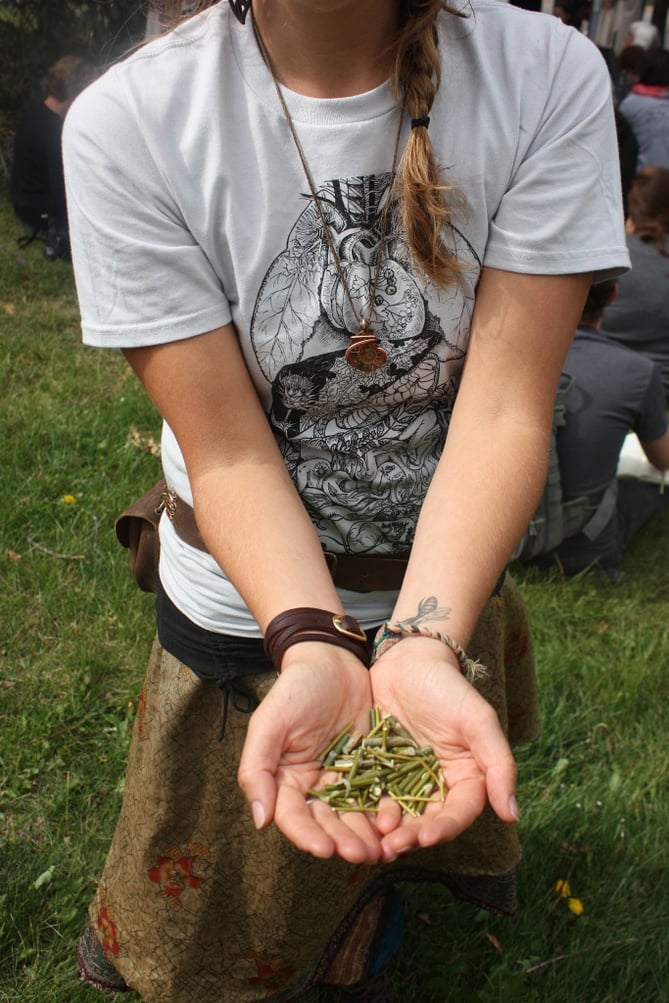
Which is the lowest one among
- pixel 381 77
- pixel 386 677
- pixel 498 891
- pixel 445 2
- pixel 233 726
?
pixel 498 891

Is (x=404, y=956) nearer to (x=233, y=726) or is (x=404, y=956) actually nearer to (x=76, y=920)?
(x=76, y=920)

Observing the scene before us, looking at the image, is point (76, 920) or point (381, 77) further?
point (76, 920)

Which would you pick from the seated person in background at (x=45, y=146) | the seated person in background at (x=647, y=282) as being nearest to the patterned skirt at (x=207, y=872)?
the seated person in background at (x=647, y=282)

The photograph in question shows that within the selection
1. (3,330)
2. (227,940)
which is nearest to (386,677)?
(227,940)

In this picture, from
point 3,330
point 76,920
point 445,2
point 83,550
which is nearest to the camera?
point 445,2

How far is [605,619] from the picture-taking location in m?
3.98

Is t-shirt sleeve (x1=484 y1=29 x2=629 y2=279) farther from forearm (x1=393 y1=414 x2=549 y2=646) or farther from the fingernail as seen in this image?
the fingernail

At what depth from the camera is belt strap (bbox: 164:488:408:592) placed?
70.0 inches

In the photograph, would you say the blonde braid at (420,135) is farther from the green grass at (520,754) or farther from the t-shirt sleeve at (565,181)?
the green grass at (520,754)

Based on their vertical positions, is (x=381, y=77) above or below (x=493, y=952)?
above

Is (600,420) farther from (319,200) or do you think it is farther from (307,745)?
(307,745)

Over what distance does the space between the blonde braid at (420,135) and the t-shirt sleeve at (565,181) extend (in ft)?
0.39

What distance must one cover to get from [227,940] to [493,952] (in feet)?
2.94

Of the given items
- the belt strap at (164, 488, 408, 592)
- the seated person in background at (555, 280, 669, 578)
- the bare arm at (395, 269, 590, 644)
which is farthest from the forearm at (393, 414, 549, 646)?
the seated person in background at (555, 280, 669, 578)
